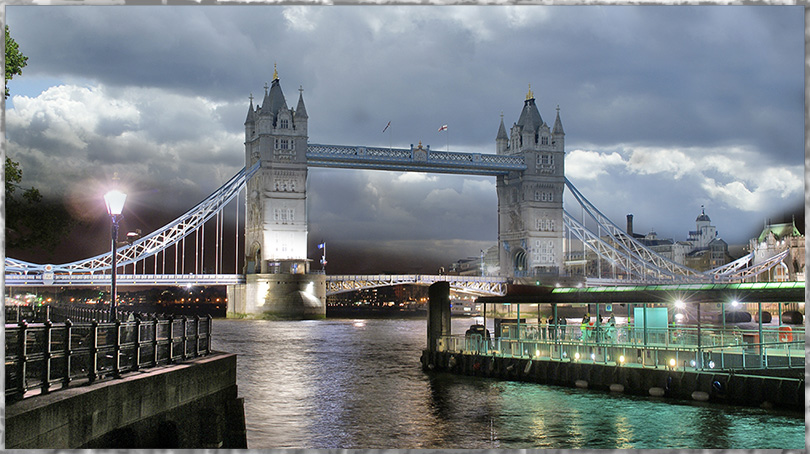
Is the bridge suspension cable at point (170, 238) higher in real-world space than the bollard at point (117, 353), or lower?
higher

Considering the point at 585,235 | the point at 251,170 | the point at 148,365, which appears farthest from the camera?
the point at 585,235

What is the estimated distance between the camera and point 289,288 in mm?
63406

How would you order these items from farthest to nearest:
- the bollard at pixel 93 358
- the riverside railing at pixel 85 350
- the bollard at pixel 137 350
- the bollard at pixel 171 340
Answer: the bollard at pixel 171 340, the bollard at pixel 137 350, the bollard at pixel 93 358, the riverside railing at pixel 85 350

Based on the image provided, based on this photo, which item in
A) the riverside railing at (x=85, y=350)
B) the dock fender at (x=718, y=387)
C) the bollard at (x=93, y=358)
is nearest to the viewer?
the riverside railing at (x=85, y=350)

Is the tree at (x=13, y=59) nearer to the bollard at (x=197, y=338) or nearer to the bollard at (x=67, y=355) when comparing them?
the bollard at (x=197, y=338)

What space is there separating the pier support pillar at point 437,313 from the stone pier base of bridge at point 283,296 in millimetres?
37579

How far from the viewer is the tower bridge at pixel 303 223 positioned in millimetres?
63312

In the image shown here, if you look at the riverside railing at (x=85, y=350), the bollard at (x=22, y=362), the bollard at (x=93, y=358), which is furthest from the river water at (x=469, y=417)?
the bollard at (x=22, y=362)

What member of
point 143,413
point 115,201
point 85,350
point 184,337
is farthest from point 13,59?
point 143,413

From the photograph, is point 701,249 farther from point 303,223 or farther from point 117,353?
point 117,353

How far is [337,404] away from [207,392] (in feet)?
26.0

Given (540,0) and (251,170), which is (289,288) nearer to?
(251,170)

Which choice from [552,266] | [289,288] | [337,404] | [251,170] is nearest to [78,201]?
[337,404]

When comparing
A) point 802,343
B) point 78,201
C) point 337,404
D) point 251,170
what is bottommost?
point 337,404
